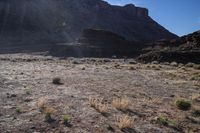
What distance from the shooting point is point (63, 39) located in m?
148

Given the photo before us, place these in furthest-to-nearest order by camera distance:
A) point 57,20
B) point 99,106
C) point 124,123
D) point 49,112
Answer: point 57,20, point 99,106, point 49,112, point 124,123

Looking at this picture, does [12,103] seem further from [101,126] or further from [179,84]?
[179,84]

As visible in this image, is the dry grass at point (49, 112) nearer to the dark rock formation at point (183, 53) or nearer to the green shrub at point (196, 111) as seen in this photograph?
the green shrub at point (196, 111)

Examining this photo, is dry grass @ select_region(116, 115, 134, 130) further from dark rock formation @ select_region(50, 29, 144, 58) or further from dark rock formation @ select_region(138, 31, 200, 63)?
dark rock formation @ select_region(50, 29, 144, 58)

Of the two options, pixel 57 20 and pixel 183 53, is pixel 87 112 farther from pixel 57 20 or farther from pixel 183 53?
pixel 57 20

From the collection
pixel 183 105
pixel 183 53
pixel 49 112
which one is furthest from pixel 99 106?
pixel 183 53

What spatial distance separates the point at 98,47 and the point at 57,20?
6984cm

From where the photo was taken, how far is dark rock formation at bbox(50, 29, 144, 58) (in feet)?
313

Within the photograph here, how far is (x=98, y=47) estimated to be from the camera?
322ft

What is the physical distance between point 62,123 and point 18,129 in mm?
1821

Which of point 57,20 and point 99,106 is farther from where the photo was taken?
→ point 57,20

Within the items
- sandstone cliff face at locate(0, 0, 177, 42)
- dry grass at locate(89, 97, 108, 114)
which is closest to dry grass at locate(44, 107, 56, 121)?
dry grass at locate(89, 97, 108, 114)

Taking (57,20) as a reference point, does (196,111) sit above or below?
below

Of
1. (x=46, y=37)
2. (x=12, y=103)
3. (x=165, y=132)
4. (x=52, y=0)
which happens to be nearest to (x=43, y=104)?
(x=12, y=103)
